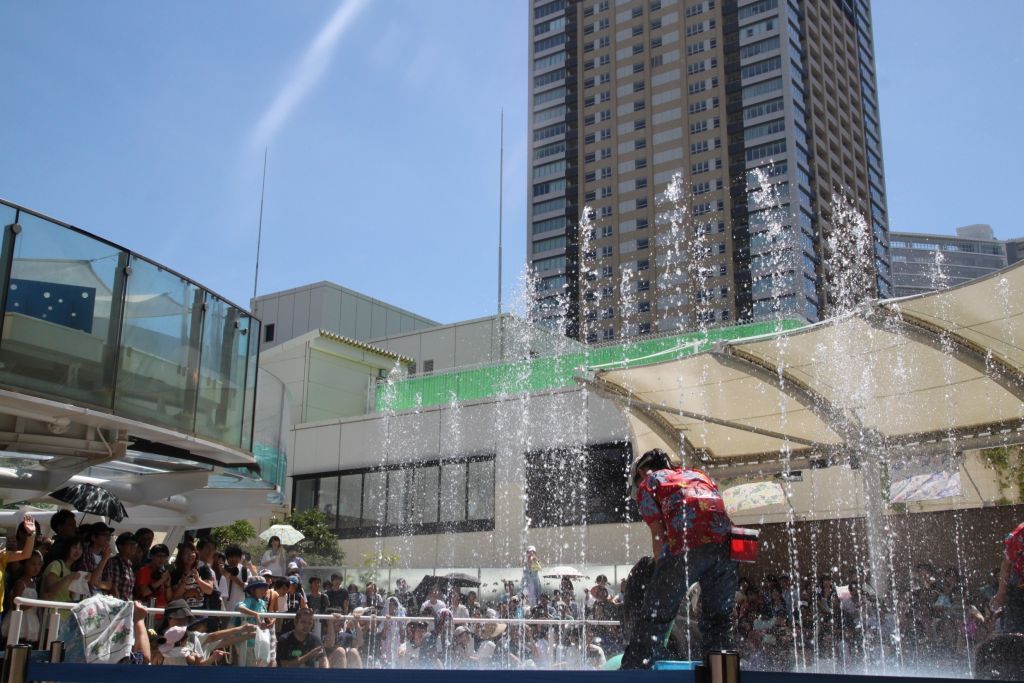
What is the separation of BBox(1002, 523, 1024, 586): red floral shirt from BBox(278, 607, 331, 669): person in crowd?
6.16 meters

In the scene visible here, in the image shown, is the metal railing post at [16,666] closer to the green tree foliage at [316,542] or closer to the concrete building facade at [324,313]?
the green tree foliage at [316,542]

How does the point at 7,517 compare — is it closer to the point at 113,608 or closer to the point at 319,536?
the point at 113,608

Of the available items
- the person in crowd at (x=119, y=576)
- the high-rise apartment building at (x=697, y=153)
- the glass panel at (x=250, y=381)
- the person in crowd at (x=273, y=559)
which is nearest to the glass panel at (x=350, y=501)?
the person in crowd at (x=273, y=559)

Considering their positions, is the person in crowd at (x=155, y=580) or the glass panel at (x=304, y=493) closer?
the person in crowd at (x=155, y=580)

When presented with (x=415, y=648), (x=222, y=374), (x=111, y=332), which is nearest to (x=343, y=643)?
(x=415, y=648)

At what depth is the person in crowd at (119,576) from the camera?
334 inches

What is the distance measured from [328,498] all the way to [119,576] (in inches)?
965

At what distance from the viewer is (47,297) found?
8672 millimetres

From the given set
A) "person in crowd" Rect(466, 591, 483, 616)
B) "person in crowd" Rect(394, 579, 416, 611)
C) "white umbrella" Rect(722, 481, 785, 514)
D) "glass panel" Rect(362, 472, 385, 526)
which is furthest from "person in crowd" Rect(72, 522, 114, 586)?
"glass panel" Rect(362, 472, 385, 526)

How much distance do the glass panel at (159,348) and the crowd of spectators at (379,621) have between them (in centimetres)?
123

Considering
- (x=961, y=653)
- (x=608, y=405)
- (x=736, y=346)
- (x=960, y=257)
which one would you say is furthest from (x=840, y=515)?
(x=960, y=257)

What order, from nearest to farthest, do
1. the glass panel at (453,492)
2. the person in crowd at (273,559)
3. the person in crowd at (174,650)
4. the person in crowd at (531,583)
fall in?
the person in crowd at (174,650) < the person in crowd at (531,583) < the person in crowd at (273,559) < the glass panel at (453,492)

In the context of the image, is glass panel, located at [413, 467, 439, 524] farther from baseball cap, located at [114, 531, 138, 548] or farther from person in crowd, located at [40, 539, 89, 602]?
person in crowd, located at [40, 539, 89, 602]

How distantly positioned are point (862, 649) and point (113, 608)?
30.5 feet
